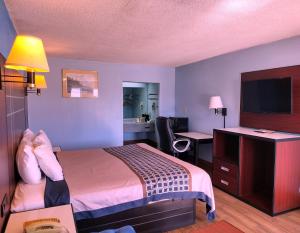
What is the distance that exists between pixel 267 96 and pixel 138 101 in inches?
165

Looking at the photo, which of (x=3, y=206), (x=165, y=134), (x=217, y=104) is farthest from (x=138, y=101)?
(x=3, y=206)

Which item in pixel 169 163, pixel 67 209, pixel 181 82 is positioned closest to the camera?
pixel 67 209

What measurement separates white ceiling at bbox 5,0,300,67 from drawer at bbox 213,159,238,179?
180 cm

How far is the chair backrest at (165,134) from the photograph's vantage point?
12.7ft

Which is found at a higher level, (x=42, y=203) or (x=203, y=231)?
(x=42, y=203)

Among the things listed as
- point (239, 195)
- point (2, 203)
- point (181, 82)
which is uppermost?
point (181, 82)

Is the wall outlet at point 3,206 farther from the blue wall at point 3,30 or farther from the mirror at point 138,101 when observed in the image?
the mirror at point 138,101

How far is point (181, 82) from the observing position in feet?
17.7

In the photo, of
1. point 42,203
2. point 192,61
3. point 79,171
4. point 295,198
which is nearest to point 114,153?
point 79,171

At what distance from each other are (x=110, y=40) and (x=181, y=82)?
2655 millimetres

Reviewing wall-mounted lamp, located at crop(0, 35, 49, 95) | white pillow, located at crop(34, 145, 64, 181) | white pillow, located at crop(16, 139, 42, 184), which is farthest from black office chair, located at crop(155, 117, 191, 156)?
wall-mounted lamp, located at crop(0, 35, 49, 95)

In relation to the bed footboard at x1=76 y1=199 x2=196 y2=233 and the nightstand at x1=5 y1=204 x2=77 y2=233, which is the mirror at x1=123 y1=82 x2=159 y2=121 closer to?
the bed footboard at x1=76 y1=199 x2=196 y2=233

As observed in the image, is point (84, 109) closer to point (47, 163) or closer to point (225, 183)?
point (47, 163)

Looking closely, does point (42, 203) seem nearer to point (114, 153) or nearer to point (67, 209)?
point (67, 209)
